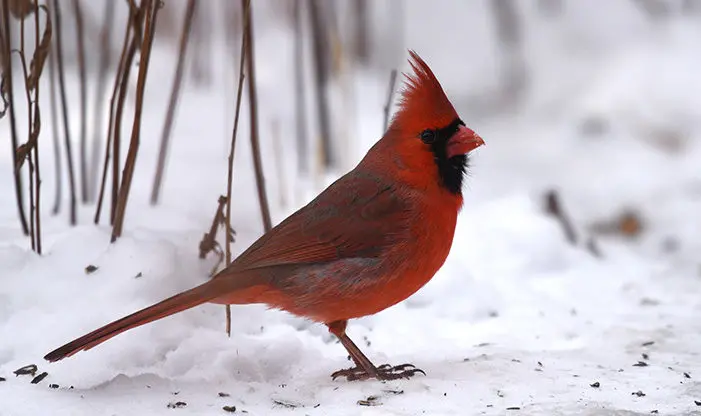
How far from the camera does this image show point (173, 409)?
6.21 feet

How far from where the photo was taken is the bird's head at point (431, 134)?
2.20 m

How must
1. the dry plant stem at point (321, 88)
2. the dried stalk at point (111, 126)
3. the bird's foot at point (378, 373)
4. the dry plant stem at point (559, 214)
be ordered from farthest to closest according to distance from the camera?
the dry plant stem at point (321, 88)
the dry plant stem at point (559, 214)
the dried stalk at point (111, 126)
the bird's foot at point (378, 373)

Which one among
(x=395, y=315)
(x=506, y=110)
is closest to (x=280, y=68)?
(x=506, y=110)

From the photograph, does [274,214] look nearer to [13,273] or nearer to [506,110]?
[13,273]

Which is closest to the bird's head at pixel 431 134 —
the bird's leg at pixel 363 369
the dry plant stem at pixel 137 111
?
the bird's leg at pixel 363 369

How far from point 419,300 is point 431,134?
2.72 feet

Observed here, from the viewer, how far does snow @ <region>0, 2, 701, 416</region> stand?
6.57ft

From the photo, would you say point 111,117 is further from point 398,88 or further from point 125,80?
point 398,88

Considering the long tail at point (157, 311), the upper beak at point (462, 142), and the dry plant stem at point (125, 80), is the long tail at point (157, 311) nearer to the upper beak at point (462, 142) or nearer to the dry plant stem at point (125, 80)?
the upper beak at point (462, 142)

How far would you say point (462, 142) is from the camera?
7.24 feet

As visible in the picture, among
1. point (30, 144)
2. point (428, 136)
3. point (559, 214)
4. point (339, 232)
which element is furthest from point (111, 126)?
point (559, 214)

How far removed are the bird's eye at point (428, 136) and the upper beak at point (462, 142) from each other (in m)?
0.04

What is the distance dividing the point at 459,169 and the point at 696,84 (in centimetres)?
353

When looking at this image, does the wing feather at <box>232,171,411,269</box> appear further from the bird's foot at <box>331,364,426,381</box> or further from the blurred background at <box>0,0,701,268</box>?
the blurred background at <box>0,0,701,268</box>
